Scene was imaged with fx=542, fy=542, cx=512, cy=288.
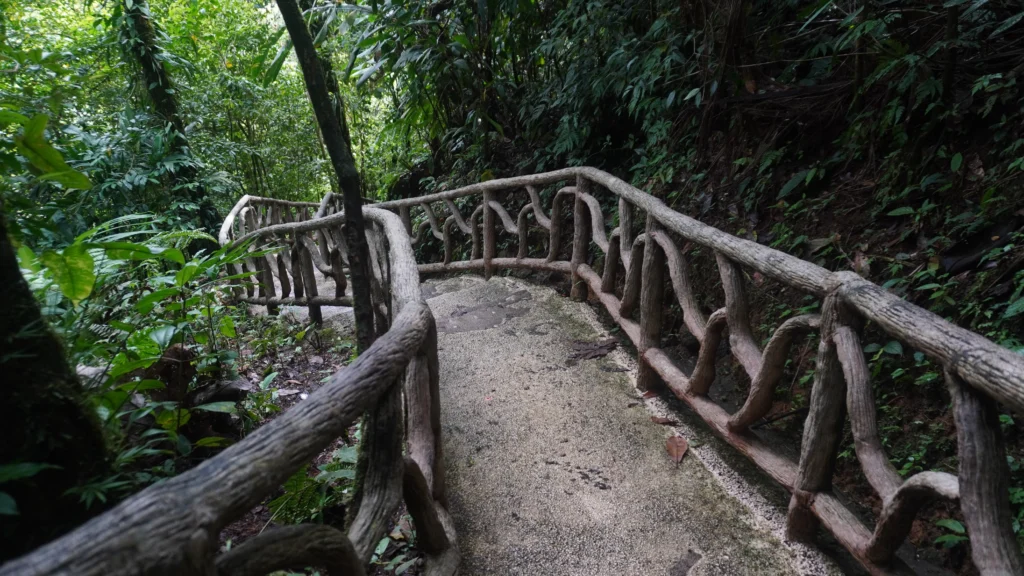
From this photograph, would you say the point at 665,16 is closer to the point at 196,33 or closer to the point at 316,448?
the point at 316,448

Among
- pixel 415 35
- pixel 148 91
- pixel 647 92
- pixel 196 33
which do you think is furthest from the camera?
pixel 196 33

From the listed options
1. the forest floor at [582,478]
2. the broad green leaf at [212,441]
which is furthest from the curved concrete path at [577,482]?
the broad green leaf at [212,441]

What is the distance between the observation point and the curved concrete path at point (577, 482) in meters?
2.01

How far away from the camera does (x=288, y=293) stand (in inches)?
228

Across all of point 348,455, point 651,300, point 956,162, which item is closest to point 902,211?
point 956,162

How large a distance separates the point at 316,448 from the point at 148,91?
26.0 ft

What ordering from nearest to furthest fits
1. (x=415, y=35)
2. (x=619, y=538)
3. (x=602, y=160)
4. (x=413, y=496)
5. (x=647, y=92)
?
1. (x=413, y=496)
2. (x=619, y=538)
3. (x=647, y=92)
4. (x=602, y=160)
5. (x=415, y=35)

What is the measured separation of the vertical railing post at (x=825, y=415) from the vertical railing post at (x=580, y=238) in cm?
244

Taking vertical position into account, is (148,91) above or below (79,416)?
above

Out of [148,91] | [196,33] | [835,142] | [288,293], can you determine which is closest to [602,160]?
[835,142]

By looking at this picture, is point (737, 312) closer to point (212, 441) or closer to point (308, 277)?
point (212, 441)

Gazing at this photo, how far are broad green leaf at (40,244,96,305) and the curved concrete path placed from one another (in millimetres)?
1499

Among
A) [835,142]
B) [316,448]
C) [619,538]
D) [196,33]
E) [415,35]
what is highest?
[196,33]

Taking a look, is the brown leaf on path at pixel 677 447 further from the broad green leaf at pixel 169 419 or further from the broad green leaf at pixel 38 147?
the broad green leaf at pixel 38 147
